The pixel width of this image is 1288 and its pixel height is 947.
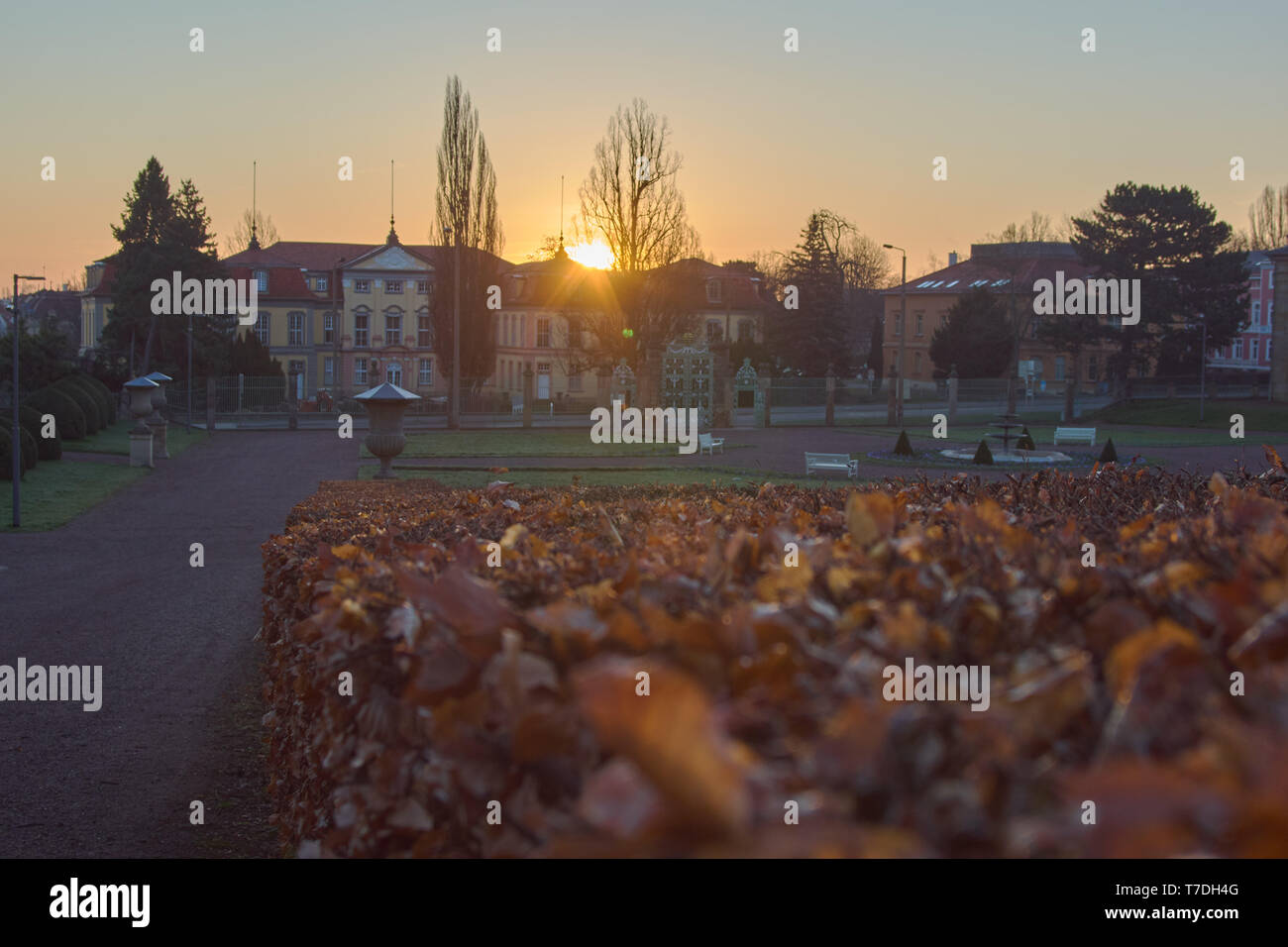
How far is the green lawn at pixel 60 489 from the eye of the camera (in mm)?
19359

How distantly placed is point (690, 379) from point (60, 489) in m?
26.8

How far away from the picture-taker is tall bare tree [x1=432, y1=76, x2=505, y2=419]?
5247cm

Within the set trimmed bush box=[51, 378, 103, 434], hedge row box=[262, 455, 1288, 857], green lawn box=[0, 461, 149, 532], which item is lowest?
green lawn box=[0, 461, 149, 532]

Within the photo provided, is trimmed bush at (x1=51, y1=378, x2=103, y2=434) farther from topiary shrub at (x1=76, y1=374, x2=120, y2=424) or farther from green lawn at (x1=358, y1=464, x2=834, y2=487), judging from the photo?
green lawn at (x1=358, y1=464, x2=834, y2=487)

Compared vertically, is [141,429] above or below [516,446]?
above

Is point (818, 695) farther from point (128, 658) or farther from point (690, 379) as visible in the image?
point (690, 379)

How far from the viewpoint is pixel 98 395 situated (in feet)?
134

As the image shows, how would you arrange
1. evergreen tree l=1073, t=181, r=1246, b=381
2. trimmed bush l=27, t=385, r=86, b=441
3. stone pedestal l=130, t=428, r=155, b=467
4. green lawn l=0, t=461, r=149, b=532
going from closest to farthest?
green lawn l=0, t=461, r=149, b=532 → stone pedestal l=130, t=428, r=155, b=467 → trimmed bush l=27, t=385, r=86, b=441 → evergreen tree l=1073, t=181, r=1246, b=381

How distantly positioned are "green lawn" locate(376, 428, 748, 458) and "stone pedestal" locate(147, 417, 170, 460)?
17.1ft

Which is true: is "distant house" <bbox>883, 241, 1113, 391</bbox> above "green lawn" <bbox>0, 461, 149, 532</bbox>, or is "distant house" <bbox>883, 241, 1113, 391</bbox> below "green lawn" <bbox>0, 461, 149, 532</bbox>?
above

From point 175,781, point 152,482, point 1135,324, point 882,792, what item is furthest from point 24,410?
point 1135,324

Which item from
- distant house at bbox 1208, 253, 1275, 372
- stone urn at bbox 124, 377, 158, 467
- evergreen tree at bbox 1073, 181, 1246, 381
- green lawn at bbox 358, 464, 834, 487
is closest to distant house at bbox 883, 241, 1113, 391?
evergreen tree at bbox 1073, 181, 1246, 381

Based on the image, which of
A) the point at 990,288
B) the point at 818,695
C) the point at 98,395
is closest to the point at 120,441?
the point at 98,395
